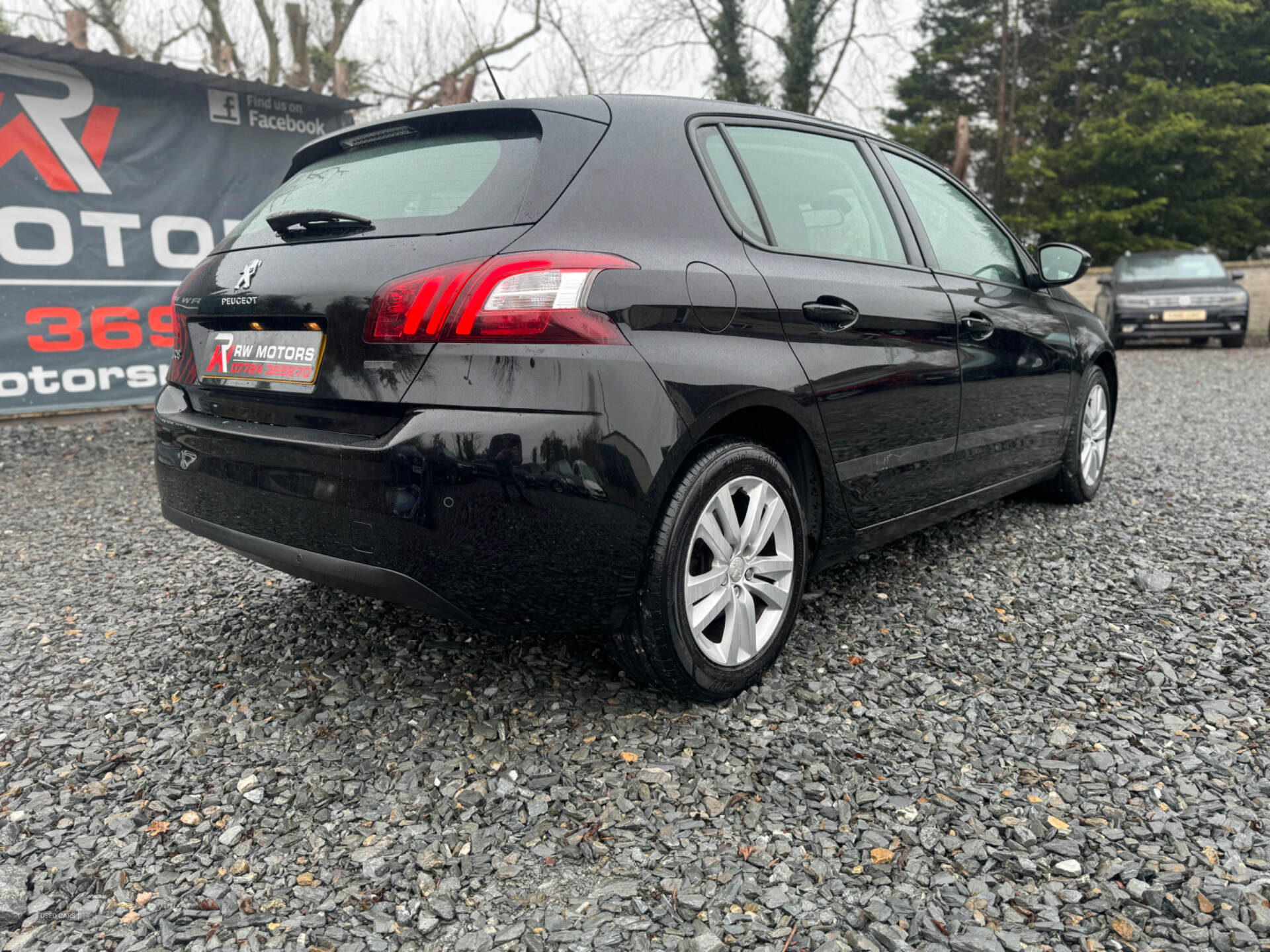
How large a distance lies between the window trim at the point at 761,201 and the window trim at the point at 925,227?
35mm

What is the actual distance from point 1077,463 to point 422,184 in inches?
141

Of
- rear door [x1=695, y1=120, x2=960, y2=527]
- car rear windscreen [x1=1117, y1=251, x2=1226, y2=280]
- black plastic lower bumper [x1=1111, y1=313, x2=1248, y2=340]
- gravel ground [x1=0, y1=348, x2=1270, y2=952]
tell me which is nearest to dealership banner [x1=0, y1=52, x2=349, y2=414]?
gravel ground [x1=0, y1=348, x2=1270, y2=952]

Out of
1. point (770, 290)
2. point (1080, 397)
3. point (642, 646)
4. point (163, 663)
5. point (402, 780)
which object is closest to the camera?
point (402, 780)

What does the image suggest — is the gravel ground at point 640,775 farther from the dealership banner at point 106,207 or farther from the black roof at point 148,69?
the black roof at point 148,69

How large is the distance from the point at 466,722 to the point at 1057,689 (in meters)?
1.68

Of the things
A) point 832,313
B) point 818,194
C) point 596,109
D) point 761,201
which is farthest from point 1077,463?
point 596,109

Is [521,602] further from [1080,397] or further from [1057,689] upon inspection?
[1080,397]

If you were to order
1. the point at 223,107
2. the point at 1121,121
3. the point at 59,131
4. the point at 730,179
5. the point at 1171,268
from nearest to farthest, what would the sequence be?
the point at 730,179
the point at 59,131
the point at 223,107
the point at 1171,268
the point at 1121,121

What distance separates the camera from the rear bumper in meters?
2.15

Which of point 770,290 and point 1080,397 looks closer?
point 770,290

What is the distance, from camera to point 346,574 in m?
2.31

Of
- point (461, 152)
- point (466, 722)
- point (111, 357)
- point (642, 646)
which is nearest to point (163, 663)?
point (466, 722)

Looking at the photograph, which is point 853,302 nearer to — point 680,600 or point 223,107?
point 680,600

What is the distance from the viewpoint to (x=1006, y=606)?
3.42 metres
